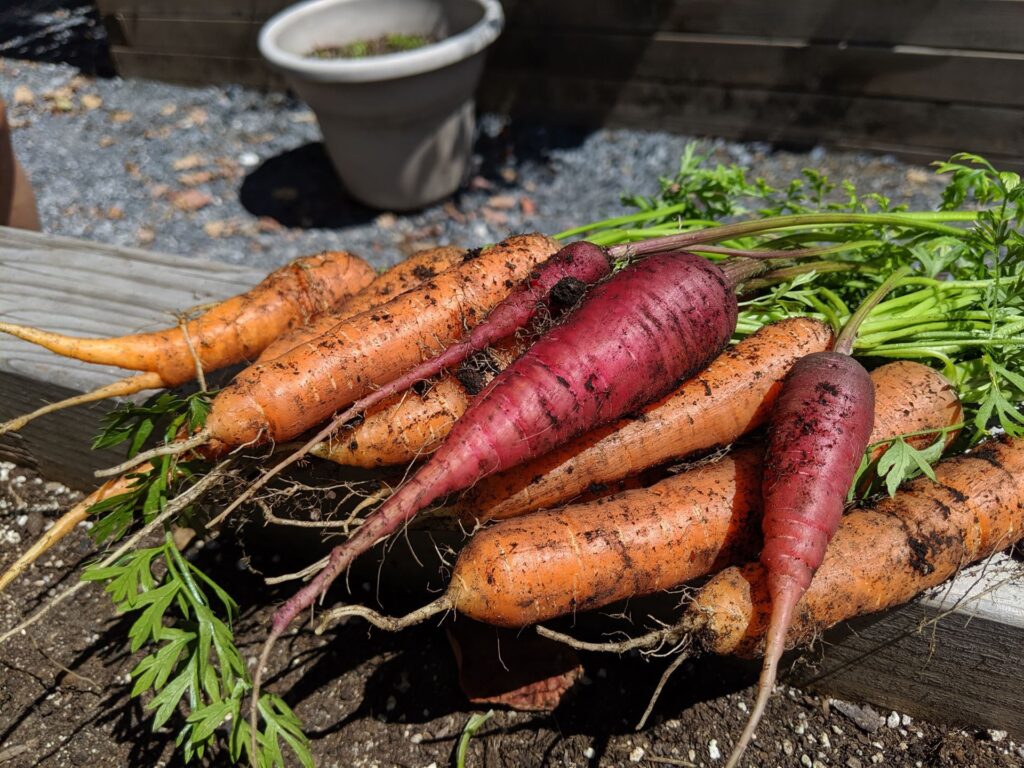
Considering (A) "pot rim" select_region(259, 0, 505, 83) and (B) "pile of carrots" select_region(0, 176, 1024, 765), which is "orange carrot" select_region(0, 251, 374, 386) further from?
(A) "pot rim" select_region(259, 0, 505, 83)

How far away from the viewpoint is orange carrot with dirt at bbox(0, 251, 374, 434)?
5.73ft

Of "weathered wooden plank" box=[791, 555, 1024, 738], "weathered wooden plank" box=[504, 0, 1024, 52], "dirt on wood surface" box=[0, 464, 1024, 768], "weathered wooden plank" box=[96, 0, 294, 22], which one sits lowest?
"dirt on wood surface" box=[0, 464, 1024, 768]

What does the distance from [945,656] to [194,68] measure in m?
5.84

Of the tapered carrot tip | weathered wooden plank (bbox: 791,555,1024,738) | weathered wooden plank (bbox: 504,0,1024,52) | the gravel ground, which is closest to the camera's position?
the tapered carrot tip

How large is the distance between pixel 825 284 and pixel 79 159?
15.3 feet

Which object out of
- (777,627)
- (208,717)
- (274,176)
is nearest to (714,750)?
(777,627)

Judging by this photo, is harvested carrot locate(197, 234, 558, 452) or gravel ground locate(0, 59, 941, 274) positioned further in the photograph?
gravel ground locate(0, 59, 941, 274)

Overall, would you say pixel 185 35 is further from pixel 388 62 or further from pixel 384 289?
pixel 384 289

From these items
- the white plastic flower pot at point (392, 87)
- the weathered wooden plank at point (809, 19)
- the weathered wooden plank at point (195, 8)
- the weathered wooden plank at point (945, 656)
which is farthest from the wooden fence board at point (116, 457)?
the weathered wooden plank at point (195, 8)

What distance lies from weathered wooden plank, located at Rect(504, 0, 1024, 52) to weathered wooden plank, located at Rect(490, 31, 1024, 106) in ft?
0.17

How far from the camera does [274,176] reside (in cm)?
457

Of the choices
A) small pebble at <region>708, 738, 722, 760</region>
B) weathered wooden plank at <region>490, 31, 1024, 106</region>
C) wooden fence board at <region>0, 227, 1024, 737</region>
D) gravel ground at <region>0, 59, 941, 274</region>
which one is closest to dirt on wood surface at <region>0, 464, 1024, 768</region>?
small pebble at <region>708, 738, 722, 760</region>

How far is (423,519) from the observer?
163 centimetres

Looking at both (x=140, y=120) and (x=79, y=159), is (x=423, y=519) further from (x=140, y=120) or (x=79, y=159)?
(x=140, y=120)
